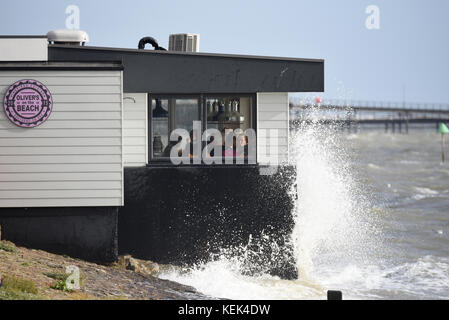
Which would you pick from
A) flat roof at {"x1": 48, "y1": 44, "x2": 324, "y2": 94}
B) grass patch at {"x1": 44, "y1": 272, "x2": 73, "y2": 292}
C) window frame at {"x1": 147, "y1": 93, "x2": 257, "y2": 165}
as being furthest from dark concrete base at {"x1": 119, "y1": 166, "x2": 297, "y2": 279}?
grass patch at {"x1": 44, "y1": 272, "x2": 73, "y2": 292}

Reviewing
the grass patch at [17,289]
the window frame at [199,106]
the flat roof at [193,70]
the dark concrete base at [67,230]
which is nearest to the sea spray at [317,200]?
the window frame at [199,106]

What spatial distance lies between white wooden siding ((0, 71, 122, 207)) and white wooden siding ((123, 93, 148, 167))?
2.34 feet

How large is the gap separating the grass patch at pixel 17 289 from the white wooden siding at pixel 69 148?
3.20 meters

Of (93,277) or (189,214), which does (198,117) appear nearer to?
(189,214)

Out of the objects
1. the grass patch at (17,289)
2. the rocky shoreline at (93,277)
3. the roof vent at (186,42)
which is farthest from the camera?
the roof vent at (186,42)

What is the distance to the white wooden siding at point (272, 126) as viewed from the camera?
52.7 feet

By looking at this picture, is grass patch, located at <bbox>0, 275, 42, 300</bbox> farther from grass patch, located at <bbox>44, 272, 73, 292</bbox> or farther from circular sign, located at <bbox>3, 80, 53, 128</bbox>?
circular sign, located at <bbox>3, 80, 53, 128</bbox>

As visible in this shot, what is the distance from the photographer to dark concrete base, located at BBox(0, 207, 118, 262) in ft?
50.2

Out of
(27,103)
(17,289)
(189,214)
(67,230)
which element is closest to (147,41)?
(27,103)

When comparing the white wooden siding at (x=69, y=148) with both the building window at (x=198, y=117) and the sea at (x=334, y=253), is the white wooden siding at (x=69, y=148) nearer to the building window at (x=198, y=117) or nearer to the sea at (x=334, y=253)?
the building window at (x=198, y=117)

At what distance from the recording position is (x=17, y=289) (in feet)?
38.4

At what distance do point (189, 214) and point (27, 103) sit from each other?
3.83m

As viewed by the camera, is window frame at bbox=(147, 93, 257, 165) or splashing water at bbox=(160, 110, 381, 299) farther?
window frame at bbox=(147, 93, 257, 165)

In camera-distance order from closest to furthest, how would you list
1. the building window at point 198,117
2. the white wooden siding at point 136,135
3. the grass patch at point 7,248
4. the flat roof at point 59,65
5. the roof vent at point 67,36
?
the grass patch at point 7,248 < the flat roof at point 59,65 < the white wooden siding at point 136,135 < the building window at point 198,117 < the roof vent at point 67,36
